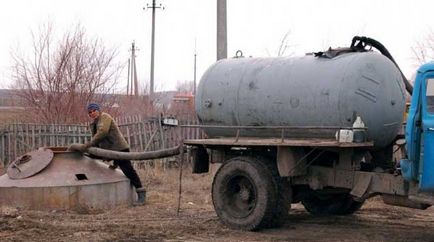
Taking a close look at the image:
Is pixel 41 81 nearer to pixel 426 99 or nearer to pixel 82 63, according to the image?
pixel 82 63

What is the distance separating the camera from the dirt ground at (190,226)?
8.16 meters

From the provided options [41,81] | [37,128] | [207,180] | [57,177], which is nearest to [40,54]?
[41,81]

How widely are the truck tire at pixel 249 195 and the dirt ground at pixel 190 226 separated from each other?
0.18 m

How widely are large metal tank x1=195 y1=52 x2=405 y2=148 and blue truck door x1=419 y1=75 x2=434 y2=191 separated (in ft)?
2.74

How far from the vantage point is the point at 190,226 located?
29.3 ft

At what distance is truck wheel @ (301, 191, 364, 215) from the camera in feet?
32.7

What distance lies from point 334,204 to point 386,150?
1890mm

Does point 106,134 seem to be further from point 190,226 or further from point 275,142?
point 275,142

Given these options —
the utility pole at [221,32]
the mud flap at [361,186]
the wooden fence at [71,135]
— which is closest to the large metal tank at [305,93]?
the mud flap at [361,186]

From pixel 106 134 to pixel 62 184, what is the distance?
3.98 feet

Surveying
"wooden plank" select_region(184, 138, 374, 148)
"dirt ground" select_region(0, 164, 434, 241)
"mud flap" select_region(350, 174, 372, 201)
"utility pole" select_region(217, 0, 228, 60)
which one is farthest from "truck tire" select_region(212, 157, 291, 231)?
"utility pole" select_region(217, 0, 228, 60)

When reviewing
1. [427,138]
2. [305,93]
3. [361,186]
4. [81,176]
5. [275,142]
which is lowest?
[81,176]

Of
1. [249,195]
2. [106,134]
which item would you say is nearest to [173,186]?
[106,134]

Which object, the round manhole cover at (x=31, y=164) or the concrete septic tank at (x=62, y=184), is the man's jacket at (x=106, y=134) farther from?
the round manhole cover at (x=31, y=164)
